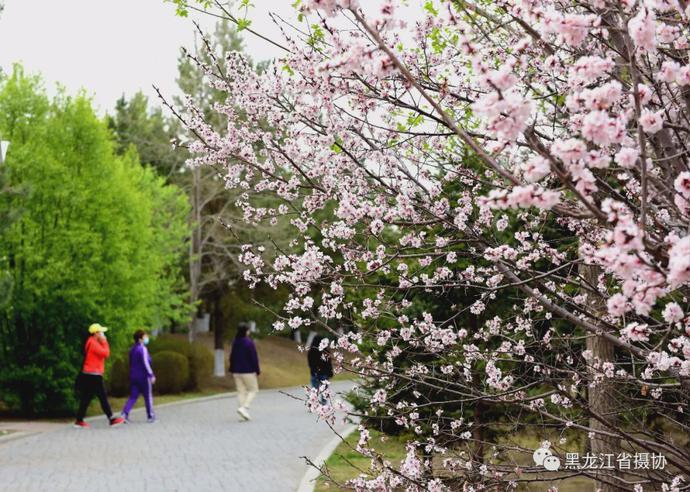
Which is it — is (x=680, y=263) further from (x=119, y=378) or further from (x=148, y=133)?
(x=148, y=133)

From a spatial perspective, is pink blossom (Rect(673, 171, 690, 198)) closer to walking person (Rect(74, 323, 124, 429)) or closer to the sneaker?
walking person (Rect(74, 323, 124, 429))

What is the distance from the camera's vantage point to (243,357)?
720 inches

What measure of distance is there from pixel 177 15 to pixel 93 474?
6.89 meters

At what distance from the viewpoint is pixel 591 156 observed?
290 cm

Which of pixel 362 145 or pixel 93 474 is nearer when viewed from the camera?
pixel 362 145

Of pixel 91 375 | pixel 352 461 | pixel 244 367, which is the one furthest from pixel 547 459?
pixel 244 367

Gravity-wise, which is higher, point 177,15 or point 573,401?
point 177,15

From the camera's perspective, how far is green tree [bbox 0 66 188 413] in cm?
1852

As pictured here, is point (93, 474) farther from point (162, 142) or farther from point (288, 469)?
point (162, 142)

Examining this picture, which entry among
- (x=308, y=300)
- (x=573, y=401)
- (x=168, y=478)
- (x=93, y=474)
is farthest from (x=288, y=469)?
(x=573, y=401)

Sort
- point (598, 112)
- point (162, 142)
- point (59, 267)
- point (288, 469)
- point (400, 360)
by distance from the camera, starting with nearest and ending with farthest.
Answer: point (598, 112), point (400, 360), point (288, 469), point (59, 267), point (162, 142)

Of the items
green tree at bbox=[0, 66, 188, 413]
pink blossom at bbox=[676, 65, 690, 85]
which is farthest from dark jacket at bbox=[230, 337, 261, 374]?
pink blossom at bbox=[676, 65, 690, 85]

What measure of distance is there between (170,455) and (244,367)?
565 centimetres

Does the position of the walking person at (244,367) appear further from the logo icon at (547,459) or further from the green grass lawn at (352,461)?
the logo icon at (547,459)
